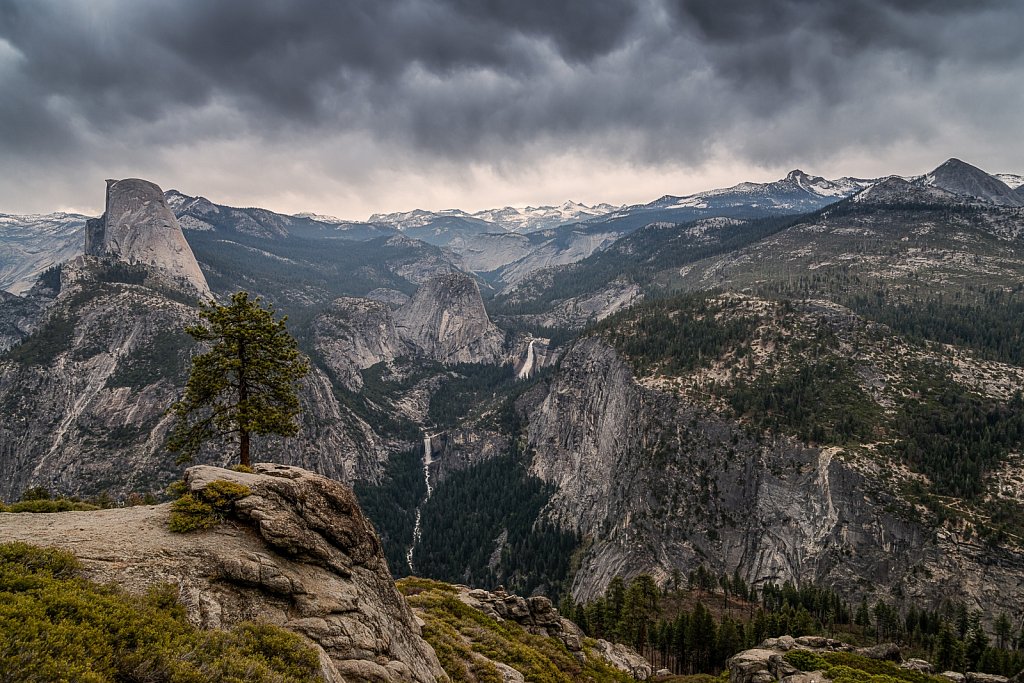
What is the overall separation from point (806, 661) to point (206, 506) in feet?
133

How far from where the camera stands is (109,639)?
10758 mm

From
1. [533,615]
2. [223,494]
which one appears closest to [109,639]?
[223,494]

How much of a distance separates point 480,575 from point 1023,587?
358ft

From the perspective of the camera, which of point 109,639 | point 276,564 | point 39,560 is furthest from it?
point 276,564

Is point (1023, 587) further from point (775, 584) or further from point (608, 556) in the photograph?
point (608, 556)

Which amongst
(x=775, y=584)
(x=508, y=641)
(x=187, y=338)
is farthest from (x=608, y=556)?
(x=187, y=338)

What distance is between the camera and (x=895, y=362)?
398ft

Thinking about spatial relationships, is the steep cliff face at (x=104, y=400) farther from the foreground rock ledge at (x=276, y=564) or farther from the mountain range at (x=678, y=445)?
the foreground rock ledge at (x=276, y=564)

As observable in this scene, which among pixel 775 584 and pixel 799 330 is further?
pixel 799 330

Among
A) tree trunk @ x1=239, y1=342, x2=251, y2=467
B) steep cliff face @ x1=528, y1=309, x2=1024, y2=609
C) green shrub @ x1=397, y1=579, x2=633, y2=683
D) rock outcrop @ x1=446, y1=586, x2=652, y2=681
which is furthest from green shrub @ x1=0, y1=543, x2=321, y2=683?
steep cliff face @ x1=528, y1=309, x2=1024, y2=609

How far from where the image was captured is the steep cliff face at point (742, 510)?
78.9 m

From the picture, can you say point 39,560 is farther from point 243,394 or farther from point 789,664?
point 789,664

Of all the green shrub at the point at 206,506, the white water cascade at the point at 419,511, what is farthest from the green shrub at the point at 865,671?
the white water cascade at the point at 419,511

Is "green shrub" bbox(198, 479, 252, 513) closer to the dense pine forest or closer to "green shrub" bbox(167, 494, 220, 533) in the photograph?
"green shrub" bbox(167, 494, 220, 533)
